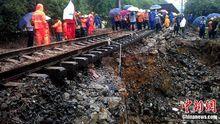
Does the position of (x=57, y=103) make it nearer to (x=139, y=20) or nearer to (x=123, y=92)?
(x=123, y=92)

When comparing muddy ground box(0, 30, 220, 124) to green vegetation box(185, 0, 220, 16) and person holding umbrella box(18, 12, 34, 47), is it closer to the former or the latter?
person holding umbrella box(18, 12, 34, 47)

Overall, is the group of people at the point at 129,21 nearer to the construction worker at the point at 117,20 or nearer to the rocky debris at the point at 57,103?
the construction worker at the point at 117,20

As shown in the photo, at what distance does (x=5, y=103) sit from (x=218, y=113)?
725cm

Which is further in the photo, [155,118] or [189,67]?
[189,67]

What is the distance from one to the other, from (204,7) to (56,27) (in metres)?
28.1

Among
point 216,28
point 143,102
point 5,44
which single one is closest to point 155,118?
point 143,102

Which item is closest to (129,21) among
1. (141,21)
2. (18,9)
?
(141,21)

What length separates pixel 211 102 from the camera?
1073 centimetres

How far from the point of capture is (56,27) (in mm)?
15398

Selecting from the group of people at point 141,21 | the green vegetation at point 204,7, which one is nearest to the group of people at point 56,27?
the group of people at point 141,21

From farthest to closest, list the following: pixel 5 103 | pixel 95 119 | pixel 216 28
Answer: pixel 216 28, pixel 95 119, pixel 5 103

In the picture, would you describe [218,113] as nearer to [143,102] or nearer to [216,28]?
[143,102]

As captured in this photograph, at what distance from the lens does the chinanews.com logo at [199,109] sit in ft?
30.3

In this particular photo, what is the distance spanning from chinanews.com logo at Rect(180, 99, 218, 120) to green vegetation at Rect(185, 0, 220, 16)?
1169 inches
